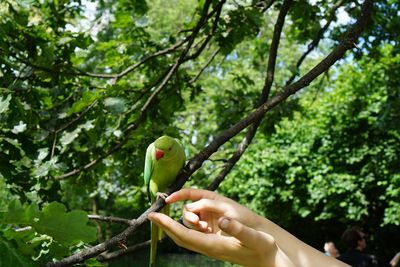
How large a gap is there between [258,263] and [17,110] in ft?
6.25

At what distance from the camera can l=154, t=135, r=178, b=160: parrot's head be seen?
6.36ft

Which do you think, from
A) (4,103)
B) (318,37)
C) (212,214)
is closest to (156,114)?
(318,37)

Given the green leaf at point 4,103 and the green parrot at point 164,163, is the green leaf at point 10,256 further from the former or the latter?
the green leaf at point 4,103

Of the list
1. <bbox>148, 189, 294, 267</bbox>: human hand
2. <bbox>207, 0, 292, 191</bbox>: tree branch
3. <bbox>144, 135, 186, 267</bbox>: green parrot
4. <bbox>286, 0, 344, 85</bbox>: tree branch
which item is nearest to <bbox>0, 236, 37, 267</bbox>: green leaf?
<bbox>148, 189, 294, 267</bbox>: human hand

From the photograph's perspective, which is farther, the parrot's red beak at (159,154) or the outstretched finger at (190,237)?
the parrot's red beak at (159,154)

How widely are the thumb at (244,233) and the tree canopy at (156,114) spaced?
0.31 metres

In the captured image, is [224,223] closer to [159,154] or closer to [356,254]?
[159,154]

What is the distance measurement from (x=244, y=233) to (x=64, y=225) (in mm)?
377

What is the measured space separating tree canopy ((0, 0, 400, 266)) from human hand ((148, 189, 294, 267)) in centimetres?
20

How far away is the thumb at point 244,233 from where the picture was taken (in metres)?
0.93

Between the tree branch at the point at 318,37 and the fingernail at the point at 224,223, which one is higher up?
the tree branch at the point at 318,37

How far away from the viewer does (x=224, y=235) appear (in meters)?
1.06

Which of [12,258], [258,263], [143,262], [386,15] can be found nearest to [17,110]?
[12,258]

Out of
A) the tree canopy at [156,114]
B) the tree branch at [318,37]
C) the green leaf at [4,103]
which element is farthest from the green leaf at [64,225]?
the tree branch at [318,37]
